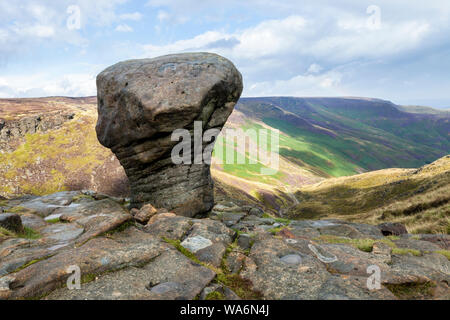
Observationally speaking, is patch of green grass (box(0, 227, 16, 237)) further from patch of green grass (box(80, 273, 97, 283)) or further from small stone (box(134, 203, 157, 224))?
patch of green grass (box(80, 273, 97, 283))

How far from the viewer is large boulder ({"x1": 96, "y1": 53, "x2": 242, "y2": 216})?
71.8 ft

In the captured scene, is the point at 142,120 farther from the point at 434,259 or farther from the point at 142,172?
the point at 434,259

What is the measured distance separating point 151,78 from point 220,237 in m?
15.6

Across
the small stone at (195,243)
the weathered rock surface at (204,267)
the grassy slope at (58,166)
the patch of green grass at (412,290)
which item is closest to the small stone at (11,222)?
the weathered rock surface at (204,267)

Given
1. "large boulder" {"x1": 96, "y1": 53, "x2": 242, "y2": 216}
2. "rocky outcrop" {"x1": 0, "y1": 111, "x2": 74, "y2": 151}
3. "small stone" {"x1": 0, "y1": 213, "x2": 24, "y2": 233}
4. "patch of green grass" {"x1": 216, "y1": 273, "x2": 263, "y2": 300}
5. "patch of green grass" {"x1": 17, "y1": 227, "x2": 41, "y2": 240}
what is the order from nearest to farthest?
"patch of green grass" {"x1": 216, "y1": 273, "x2": 263, "y2": 300} → "small stone" {"x1": 0, "y1": 213, "x2": 24, "y2": 233} → "patch of green grass" {"x1": 17, "y1": 227, "x2": 41, "y2": 240} → "large boulder" {"x1": 96, "y1": 53, "x2": 242, "y2": 216} → "rocky outcrop" {"x1": 0, "y1": 111, "x2": 74, "y2": 151}

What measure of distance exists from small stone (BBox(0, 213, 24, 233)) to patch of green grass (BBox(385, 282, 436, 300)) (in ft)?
74.6

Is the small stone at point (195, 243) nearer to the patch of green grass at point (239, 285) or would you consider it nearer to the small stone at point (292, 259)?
the patch of green grass at point (239, 285)

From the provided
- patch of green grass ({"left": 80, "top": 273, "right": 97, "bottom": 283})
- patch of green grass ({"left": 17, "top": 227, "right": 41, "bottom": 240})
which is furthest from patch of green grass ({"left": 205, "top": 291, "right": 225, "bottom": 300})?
patch of green grass ({"left": 17, "top": 227, "right": 41, "bottom": 240})

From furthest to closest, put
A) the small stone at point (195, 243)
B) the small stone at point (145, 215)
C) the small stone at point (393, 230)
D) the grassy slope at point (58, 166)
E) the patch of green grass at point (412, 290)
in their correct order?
the grassy slope at point (58, 166) < the small stone at point (393, 230) < the small stone at point (145, 215) < the small stone at point (195, 243) < the patch of green grass at point (412, 290)

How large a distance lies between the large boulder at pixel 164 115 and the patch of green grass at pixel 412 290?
18252mm

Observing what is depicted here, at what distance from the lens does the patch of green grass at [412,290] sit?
29.2 ft

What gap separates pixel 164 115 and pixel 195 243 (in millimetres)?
12195

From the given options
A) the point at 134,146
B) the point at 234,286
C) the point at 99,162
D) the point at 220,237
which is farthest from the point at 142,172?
the point at 99,162

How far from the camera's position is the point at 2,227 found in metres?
16.9
